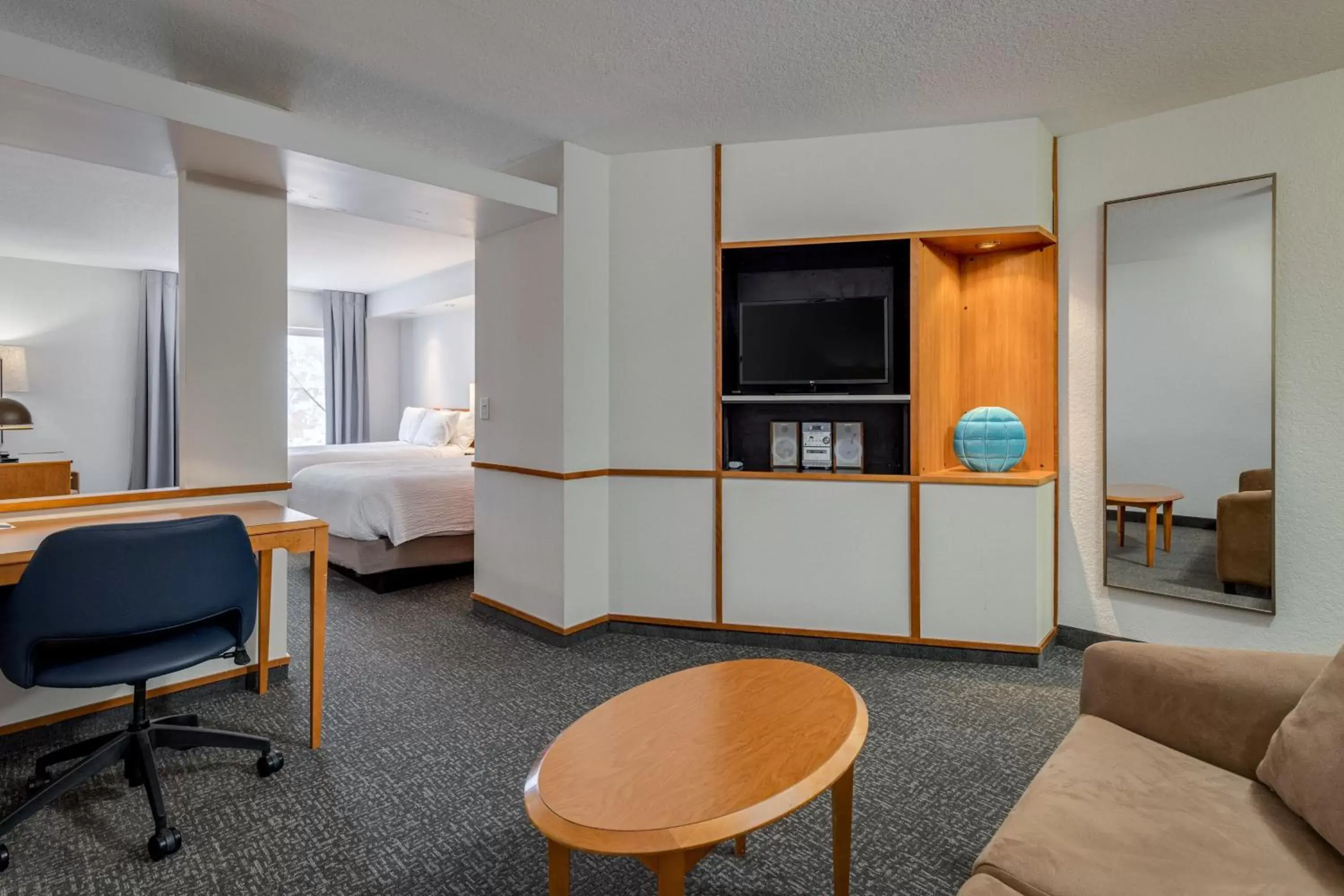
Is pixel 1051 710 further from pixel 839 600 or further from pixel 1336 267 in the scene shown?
pixel 1336 267

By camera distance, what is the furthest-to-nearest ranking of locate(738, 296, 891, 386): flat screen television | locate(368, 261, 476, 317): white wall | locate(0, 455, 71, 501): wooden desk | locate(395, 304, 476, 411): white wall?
1. locate(395, 304, 476, 411): white wall
2. locate(368, 261, 476, 317): white wall
3. locate(0, 455, 71, 501): wooden desk
4. locate(738, 296, 891, 386): flat screen television

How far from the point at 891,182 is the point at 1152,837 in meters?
2.72

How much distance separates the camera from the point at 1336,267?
8.86 ft

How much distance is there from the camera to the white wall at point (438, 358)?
7.80 metres

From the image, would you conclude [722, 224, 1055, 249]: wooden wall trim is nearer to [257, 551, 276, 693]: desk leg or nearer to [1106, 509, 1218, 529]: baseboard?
[1106, 509, 1218, 529]: baseboard

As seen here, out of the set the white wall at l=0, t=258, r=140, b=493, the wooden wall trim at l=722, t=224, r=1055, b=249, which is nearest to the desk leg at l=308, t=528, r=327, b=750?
the wooden wall trim at l=722, t=224, r=1055, b=249

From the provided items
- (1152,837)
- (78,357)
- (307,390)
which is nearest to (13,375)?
(78,357)

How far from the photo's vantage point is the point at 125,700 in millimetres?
2594

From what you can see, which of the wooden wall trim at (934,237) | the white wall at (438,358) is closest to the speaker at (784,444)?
the wooden wall trim at (934,237)

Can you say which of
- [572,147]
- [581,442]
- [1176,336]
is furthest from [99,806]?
[1176,336]

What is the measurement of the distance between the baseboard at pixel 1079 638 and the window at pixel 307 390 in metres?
7.46

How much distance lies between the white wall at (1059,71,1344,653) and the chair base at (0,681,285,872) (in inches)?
136

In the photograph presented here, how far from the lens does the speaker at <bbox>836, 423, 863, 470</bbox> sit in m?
3.47

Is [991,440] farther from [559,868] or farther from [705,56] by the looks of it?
[559,868]
